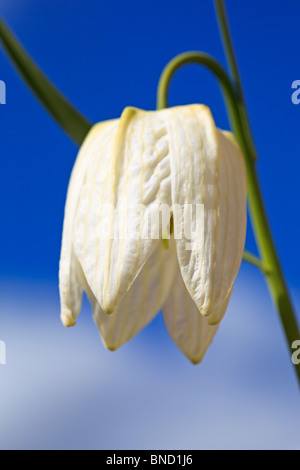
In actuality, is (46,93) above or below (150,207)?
above

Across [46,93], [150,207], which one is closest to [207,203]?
[150,207]

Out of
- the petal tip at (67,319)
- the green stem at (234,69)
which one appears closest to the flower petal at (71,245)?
the petal tip at (67,319)

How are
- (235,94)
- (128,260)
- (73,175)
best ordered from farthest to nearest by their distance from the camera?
(235,94) < (73,175) < (128,260)

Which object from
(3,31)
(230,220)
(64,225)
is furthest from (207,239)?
(3,31)

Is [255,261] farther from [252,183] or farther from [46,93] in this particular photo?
[46,93]

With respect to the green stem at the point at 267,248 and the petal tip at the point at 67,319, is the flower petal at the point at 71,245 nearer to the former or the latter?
the petal tip at the point at 67,319
